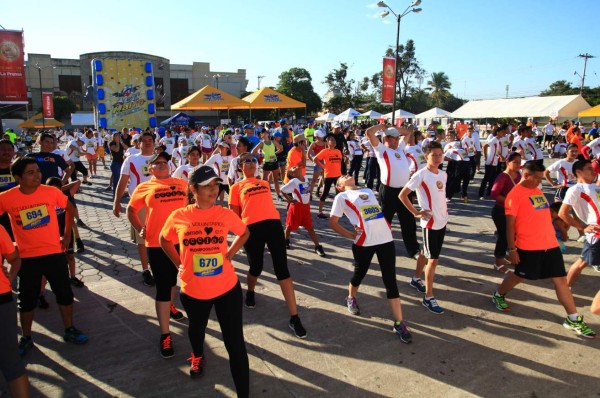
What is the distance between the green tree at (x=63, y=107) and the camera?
5588 centimetres

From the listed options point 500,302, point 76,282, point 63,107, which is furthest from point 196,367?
point 63,107

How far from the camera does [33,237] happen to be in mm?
3639

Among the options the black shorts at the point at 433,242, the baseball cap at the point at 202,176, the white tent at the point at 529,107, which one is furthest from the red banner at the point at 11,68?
the white tent at the point at 529,107

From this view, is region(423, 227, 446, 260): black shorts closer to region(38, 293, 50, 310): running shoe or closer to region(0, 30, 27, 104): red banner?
region(38, 293, 50, 310): running shoe

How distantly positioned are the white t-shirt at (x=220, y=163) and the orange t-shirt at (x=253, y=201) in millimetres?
3931

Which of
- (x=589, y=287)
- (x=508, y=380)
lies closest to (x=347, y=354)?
(x=508, y=380)

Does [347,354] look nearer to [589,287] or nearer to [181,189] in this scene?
[181,189]

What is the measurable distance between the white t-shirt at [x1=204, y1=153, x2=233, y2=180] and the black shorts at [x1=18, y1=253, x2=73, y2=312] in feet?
14.7

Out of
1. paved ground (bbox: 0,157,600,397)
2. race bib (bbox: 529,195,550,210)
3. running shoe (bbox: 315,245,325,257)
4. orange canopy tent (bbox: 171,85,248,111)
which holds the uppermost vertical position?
orange canopy tent (bbox: 171,85,248,111)

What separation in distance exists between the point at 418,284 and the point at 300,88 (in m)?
68.9

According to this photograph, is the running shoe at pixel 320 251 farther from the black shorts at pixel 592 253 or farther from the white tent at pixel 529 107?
the white tent at pixel 529 107

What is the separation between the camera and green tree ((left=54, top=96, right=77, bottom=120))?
55.9 meters

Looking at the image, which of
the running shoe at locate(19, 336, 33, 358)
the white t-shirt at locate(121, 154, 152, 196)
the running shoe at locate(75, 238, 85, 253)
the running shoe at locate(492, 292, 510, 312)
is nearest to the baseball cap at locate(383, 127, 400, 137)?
the running shoe at locate(492, 292, 510, 312)

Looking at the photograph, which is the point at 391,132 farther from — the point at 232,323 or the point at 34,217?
Answer: the point at 34,217
